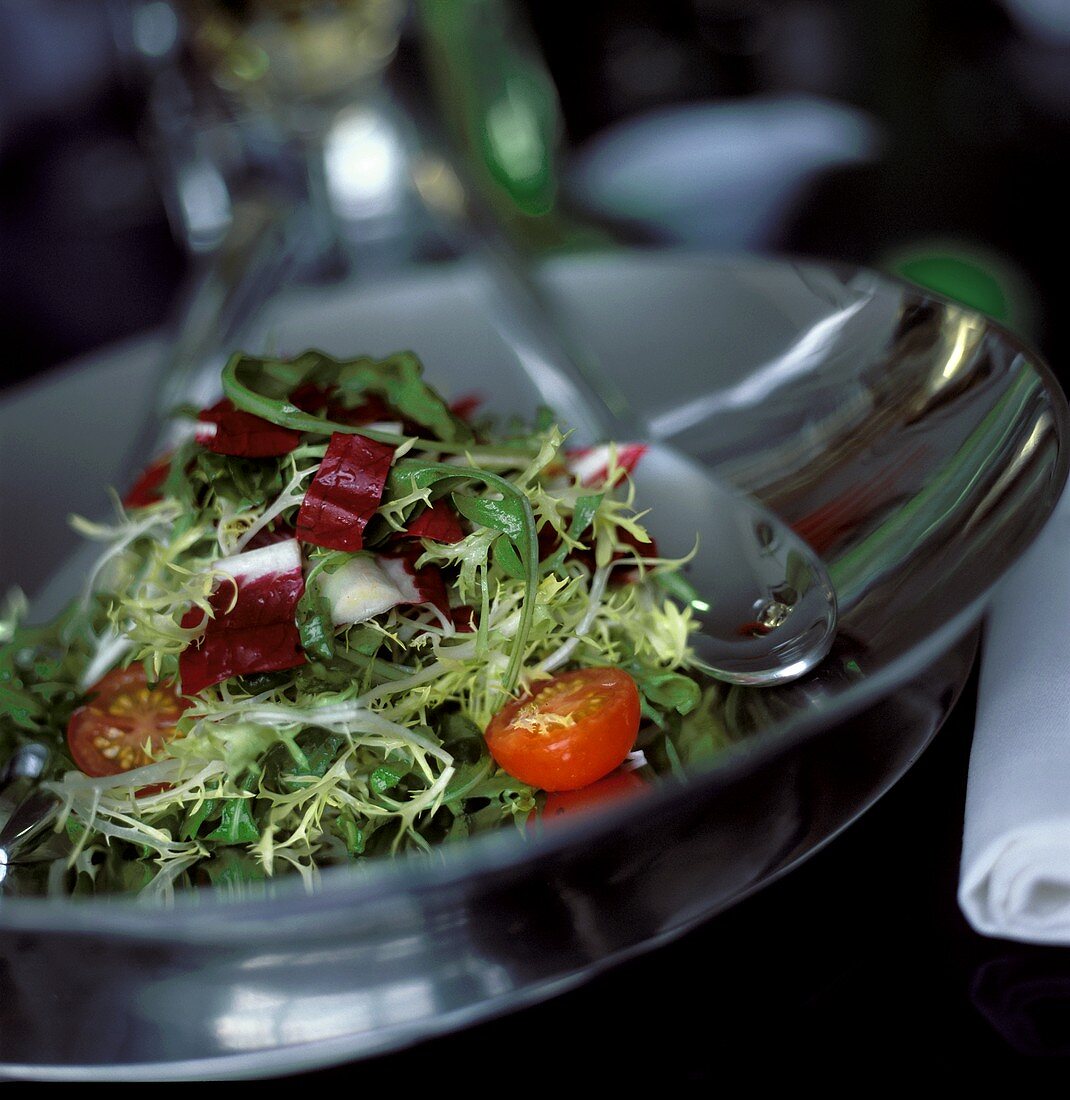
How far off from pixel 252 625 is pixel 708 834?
267 mm

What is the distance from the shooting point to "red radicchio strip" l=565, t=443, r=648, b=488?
30.0 inches

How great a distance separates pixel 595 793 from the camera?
0.59 m

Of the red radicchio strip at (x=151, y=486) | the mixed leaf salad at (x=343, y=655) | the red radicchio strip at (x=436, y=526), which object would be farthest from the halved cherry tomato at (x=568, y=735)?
the red radicchio strip at (x=151, y=486)

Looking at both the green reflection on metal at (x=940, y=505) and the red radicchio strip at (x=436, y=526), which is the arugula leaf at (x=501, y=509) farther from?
the green reflection on metal at (x=940, y=505)

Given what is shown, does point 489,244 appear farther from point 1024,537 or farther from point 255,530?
point 1024,537

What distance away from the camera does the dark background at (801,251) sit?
1.69ft

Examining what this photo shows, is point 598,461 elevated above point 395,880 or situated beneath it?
situated beneath

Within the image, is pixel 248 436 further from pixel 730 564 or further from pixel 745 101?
pixel 745 101

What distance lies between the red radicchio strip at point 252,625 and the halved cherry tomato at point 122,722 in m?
0.05

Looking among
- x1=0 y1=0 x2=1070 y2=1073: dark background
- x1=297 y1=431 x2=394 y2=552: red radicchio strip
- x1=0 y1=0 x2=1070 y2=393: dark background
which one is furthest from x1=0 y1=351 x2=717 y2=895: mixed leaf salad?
x1=0 y1=0 x2=1070 y2=393: dark background

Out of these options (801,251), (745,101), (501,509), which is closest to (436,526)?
(501,509)

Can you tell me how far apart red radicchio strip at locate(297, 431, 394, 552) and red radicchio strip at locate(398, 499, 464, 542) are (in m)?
0.03

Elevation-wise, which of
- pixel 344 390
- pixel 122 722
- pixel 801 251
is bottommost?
pixel 801 251

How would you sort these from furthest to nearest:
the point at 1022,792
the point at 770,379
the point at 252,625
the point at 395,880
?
the point at 770,379 < the point at 252,625 < the point at 1022,792 < the point at 395,880
